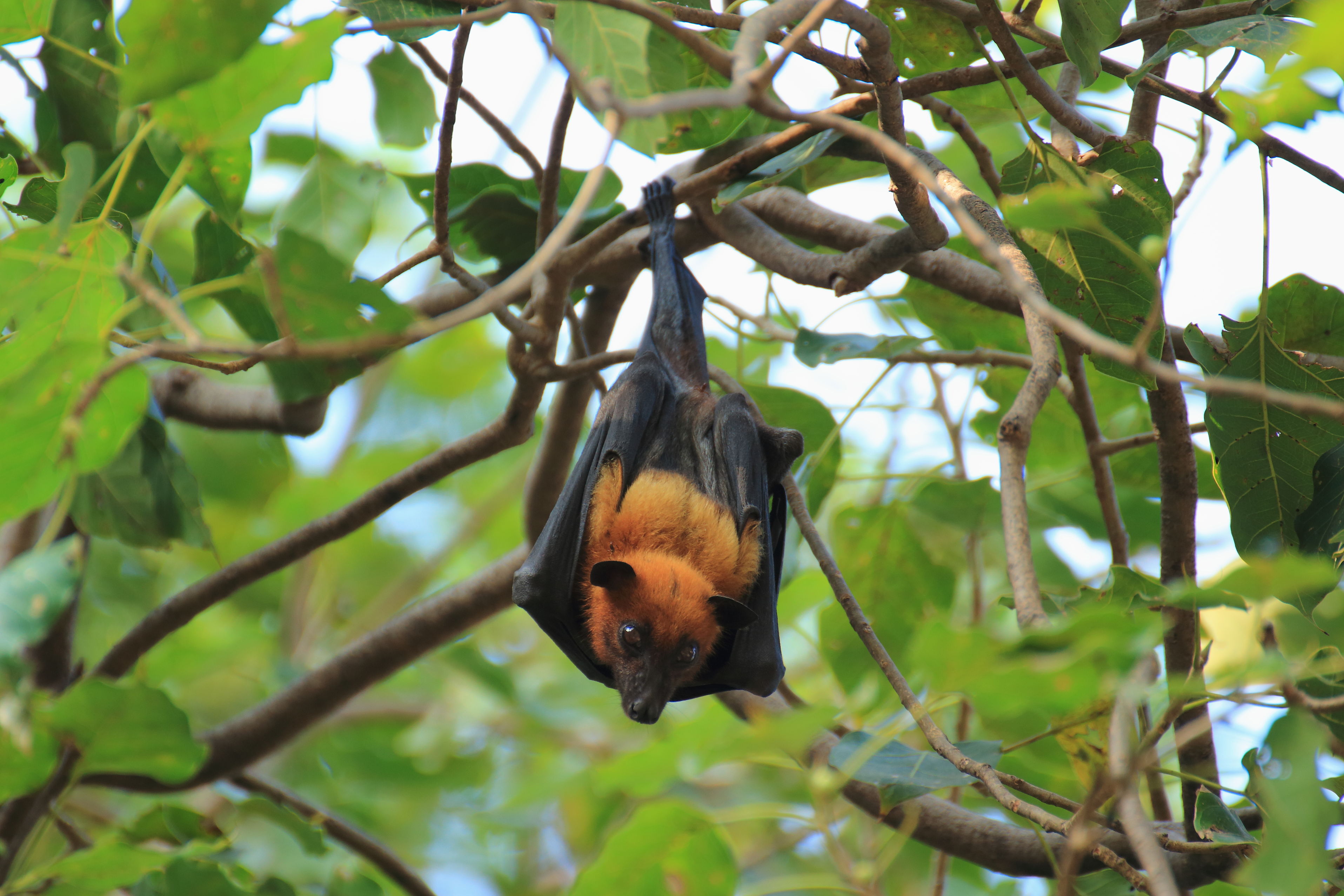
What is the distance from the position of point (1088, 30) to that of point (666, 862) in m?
2.15

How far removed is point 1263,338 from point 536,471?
8.41ft

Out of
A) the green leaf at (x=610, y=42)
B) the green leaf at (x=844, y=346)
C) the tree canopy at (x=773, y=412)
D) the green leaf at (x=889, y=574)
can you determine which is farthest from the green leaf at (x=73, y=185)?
the green leaf at (x=889, y=574)

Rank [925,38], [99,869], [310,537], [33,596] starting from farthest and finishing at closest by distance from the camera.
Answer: [310,537]
[925,38]
[99,869]
[33,596]

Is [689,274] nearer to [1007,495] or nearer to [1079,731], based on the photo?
[1007,495]

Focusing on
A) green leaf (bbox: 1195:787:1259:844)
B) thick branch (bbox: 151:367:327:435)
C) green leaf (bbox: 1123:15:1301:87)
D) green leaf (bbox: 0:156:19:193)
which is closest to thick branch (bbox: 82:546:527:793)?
thick branch (bbox: 151:367:327:435)

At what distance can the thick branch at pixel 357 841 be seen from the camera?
3.79 m

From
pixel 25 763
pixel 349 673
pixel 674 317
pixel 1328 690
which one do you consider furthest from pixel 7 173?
pixel 1328 690

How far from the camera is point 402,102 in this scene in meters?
4.08

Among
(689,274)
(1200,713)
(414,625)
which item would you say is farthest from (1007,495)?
(414,625)

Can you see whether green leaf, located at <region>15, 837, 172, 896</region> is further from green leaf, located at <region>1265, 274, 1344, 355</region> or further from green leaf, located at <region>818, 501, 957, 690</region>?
green leaf, located at <region>1265, 274, 1344, 355</region>

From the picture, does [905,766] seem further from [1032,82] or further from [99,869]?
[99,869]

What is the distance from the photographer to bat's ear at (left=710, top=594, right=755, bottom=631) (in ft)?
10.3

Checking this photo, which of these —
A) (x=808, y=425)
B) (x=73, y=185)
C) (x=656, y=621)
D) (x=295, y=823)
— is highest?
(x=73, y=185)

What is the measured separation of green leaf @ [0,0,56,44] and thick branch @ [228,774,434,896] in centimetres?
276
